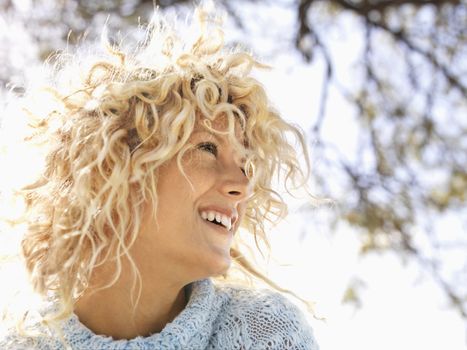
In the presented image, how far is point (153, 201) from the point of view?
213 cm

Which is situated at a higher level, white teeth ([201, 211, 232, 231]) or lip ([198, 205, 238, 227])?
lip ([198, 205, 238, 227])

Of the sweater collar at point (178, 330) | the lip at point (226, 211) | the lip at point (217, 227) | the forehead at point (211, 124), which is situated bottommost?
the sweater collar at point (178, 330)

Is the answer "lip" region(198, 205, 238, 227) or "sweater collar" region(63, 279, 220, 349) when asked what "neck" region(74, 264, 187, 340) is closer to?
"sweater collar" region(63, 279, 220, 349)

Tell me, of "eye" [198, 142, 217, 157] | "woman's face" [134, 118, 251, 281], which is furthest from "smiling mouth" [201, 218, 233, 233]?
"eye" [198, 142, 217, 157]

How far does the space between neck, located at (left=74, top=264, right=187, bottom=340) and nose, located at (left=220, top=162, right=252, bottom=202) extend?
271 mm

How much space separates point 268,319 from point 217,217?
0.34 m

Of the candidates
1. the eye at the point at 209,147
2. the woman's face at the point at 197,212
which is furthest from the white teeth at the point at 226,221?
the eye at the point at 209,147

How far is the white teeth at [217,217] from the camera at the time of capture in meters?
2.14

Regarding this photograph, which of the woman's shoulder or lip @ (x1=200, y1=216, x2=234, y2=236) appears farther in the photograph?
the woman's shoulder

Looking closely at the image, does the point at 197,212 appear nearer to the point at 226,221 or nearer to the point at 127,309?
the point at 226,221

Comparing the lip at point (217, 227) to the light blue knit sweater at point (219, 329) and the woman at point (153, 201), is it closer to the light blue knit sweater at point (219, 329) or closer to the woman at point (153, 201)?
the woman at point (153, 201)

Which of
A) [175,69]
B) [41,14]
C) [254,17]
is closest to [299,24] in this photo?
[254,17]

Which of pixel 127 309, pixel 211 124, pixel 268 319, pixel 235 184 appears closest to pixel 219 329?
pixel 268 319

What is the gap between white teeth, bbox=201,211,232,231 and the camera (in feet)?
7.04
